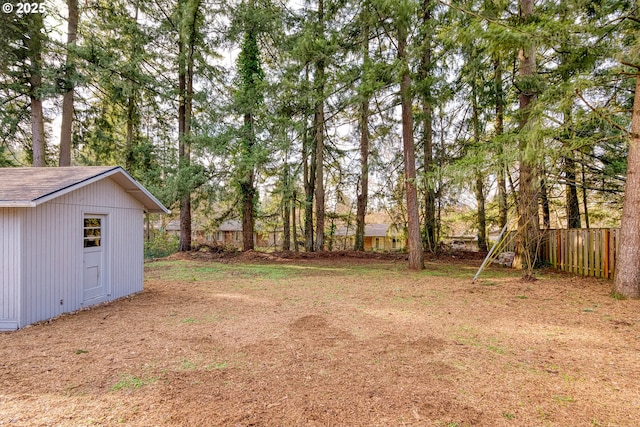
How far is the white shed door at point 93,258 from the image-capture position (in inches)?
245

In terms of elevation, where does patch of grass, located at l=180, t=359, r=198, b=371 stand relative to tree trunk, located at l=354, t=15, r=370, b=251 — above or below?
below

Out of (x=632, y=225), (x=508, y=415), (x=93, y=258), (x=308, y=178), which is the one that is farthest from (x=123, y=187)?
(x=308, y=178)

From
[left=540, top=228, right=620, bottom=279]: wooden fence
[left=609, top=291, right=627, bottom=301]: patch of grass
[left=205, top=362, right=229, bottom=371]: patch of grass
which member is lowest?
[left=205, top=362, right=229, bottom=371]: patch of grass

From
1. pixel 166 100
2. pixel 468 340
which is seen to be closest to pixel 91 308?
pixel 468 340

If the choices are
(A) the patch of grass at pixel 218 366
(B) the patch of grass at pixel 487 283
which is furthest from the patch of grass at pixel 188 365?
(B) the patch of grass at pixel 487 283

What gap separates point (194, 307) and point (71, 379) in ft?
9.56

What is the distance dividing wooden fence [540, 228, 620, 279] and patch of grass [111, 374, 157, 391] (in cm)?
925

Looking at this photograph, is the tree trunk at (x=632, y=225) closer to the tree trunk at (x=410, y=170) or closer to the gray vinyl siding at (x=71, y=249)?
the tree trunk at (x=410, y=170)

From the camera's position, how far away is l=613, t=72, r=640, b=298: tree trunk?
19.8 feet

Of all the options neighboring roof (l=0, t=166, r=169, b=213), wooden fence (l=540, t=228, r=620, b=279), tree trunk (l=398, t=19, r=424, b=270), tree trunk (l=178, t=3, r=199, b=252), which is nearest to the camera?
neighboring roof (l=0, t=166, r=169, b=213)

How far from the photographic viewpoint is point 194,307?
618 cm

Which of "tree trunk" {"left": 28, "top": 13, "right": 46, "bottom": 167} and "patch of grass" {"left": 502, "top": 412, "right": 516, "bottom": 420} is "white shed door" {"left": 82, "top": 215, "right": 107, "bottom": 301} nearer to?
"patch of grass" {"left": 502, "top": 412, "right": 516, "bottom": 420}

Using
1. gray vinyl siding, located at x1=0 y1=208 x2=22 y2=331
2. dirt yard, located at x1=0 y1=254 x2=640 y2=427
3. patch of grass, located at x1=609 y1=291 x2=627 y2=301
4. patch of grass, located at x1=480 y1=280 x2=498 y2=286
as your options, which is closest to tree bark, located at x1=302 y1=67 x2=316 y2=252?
patch of grass, located at x1=480 y1=280 x2=498 y2=286

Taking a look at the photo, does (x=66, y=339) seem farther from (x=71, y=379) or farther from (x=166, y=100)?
(x=166, y=100)
